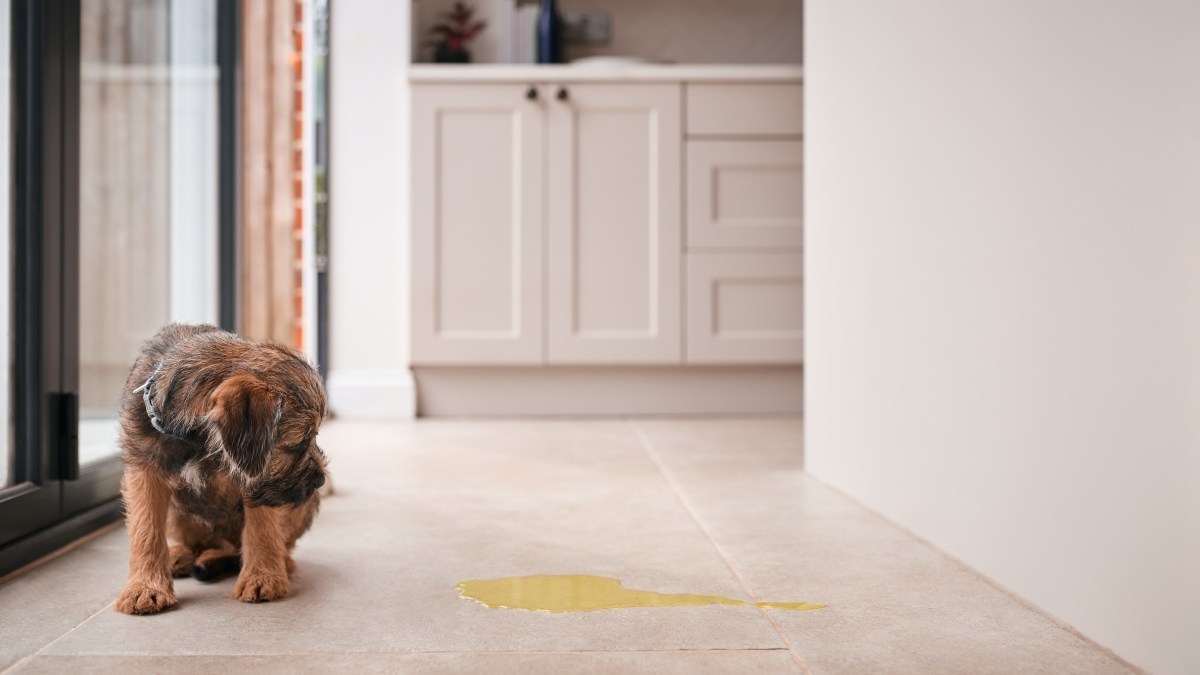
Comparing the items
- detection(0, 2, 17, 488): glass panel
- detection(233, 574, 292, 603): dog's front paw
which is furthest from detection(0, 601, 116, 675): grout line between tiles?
detection(0, 2, 17, 488): glass panel

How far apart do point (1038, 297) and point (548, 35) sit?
109 inches

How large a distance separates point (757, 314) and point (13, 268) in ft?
8.10

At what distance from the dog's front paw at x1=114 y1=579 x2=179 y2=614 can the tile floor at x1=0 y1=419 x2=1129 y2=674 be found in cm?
1

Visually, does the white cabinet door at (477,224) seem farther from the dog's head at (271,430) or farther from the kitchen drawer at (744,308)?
the dog's head at (271,430)

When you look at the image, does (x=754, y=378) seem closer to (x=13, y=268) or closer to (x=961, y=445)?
(x=961, y=445)

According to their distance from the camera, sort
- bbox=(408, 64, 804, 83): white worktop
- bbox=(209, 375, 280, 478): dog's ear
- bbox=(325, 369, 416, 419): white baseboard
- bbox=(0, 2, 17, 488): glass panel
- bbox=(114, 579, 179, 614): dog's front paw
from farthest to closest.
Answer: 1. bbox=(325, 369, 416, 419): white baseboard
2. bbox=(408, 64, 804, 83): white worktop
3. bbox=(0, 2, 17, 488): glass panel
4. bbox=(114, 579, 179, 614): dog's front paw
5. bbox=(209, 375, 280, 478): dog's ear

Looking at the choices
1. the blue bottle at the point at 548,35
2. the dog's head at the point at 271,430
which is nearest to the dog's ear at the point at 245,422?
the dog's head at the point at 271,430

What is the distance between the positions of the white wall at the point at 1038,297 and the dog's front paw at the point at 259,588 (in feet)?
3.20

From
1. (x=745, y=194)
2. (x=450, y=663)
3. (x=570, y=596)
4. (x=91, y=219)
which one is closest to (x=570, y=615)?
(x=570, y=596)

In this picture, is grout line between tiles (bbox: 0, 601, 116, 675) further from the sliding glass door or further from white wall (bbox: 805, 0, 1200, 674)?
white wall (bbox: 805, 0, 1200, 674)

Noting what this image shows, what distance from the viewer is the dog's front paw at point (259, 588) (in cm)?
139

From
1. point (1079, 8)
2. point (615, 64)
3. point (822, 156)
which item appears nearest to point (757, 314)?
point (615, 64)

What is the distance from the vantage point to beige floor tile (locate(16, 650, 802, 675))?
113cm

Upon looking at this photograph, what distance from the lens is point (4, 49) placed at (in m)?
1.66
